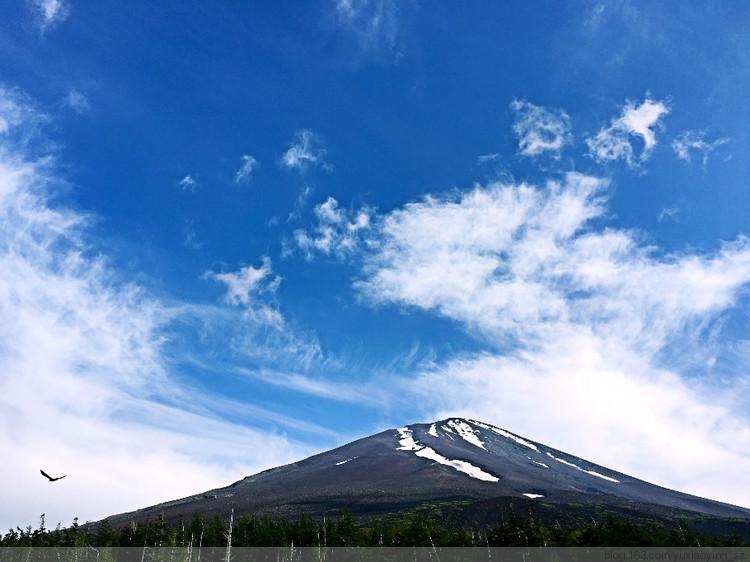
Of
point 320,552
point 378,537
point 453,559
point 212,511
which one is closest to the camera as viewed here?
point 453,559

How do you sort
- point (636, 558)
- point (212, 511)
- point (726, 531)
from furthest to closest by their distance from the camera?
point (212, 511) → point (726, 531) → point (636, 558)

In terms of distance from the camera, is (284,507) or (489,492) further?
(489,492)

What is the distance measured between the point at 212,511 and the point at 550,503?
344 ft

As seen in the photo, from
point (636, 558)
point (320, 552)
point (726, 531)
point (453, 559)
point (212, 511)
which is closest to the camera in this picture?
point (636, 558)

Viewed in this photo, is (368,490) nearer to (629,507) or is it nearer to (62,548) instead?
(629,507)

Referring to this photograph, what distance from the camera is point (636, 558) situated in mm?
54156

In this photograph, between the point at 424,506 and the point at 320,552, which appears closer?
the point at 320,552

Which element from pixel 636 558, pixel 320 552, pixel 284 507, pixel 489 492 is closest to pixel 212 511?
pixel 284 507

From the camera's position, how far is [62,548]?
74.1 m

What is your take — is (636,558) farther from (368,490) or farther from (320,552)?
(368,490)

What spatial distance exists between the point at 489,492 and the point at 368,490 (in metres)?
41.0

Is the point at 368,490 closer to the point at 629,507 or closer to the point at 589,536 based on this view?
the point at 629,507

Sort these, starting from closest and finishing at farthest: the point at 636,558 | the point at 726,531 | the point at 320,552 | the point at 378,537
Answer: the point at 636,558 → the point at 320,552 → the point at 378,537 → the point at 726,531

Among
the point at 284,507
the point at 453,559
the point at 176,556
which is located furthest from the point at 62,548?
the point at 284,507
